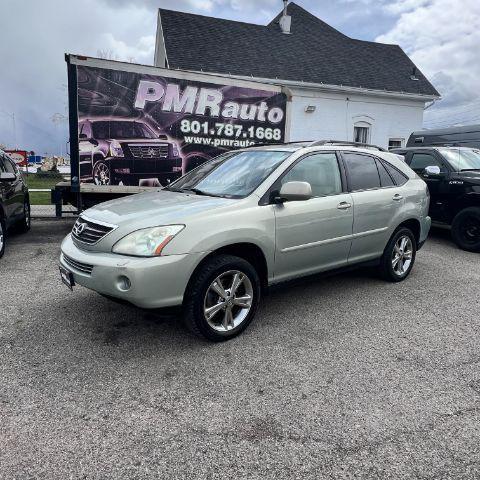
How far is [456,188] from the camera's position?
25.4ft

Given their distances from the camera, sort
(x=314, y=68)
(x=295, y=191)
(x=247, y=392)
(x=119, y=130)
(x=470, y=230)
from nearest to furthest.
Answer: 1. (x=247, y=392)
2. (x=295, y=191)
3. (x=119, y=130)
4. (x=470, y=230)
5. (x=314, y=68)

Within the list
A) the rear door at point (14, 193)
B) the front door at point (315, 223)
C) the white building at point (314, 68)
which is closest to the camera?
the front door at point (315, 223)

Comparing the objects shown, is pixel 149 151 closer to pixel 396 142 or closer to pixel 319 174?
pixel 319 174

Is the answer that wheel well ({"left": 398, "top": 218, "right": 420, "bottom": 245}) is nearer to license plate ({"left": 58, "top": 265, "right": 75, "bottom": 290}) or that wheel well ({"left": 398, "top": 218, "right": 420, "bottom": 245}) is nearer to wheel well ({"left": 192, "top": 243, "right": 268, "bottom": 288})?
wheel well ({"left": 192, "top": 243, "right": 268, "bottom": 288})

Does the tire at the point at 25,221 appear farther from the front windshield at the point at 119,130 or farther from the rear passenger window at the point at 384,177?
the rear passenger window at the point at 384,177

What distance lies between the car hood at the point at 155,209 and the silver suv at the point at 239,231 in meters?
0.01

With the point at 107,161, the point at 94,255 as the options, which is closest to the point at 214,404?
the point at 94,255

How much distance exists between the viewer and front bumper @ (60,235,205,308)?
3.17m

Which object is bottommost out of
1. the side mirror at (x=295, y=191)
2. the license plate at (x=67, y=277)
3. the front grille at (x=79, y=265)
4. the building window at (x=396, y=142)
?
the license plate at (x=67, y=277)

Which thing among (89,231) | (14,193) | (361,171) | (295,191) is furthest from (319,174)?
(14,193)

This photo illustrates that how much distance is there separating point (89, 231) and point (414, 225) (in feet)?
13.3

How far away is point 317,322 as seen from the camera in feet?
13.8

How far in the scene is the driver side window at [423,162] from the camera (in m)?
8.26

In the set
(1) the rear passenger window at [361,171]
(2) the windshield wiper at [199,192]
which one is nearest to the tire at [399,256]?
(1) the rear passenger window at [361,171]
